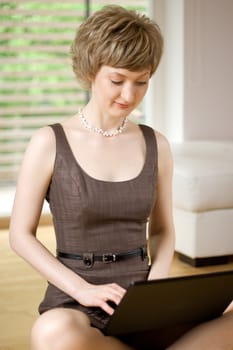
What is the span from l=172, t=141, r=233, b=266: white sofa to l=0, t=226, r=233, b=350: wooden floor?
0.07 meters

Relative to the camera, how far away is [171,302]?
60.5 inches

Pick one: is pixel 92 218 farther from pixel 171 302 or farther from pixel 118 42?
pixel 118 42

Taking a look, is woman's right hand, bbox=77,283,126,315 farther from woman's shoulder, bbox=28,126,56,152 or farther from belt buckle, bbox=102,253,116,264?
woman's shoulder, bbox=28,126,56,152

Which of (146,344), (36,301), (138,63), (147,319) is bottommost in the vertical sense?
(36,301)

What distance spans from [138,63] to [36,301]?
1.57 meters

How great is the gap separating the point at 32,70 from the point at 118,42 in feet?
9.57

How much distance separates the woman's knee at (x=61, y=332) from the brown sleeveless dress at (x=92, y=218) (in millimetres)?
84

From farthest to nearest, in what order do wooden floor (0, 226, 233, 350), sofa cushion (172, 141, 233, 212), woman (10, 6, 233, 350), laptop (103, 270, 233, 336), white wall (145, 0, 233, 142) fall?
white wall (145, 0, 233, 142) < sofa cushion (172, 141, 233, 212) < wooden floor (0, 226, 233, 350) < woman (10, 6, 233, 350) < laptop (103, 270, 233, 336)

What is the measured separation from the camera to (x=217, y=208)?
3379mm

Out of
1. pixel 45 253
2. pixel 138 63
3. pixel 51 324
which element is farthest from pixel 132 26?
pixel 51 324

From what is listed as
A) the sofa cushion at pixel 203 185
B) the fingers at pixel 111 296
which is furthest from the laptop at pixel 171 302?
the sofa cushion at pixel 203 185

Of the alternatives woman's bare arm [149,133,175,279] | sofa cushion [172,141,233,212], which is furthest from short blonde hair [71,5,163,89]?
sofa cushion [172,141,233,212]

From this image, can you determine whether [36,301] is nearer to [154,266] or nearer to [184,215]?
[184,215]

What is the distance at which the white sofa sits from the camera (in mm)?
3324
